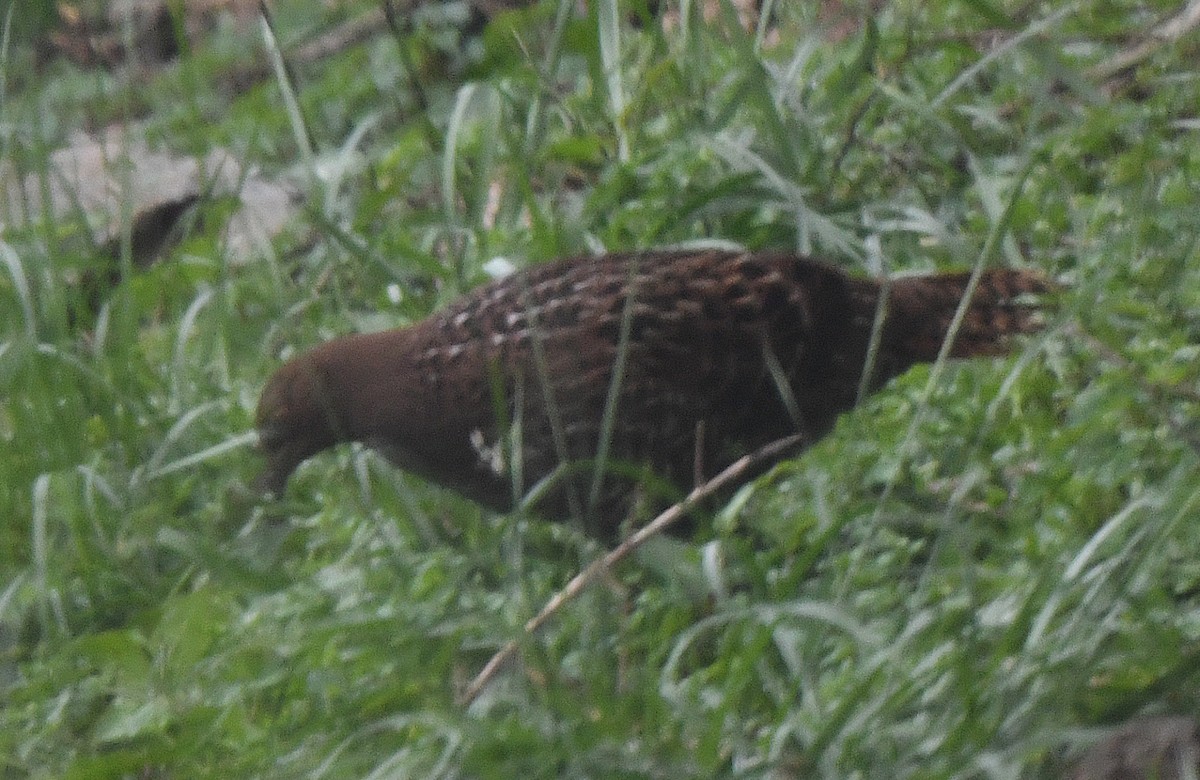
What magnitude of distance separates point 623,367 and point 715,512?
409 millimetres

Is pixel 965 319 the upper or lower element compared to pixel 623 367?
lower

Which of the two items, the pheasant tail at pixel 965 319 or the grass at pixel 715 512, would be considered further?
the pheasant tail at pixel 965 319

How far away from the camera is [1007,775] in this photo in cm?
247

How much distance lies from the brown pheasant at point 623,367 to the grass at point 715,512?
0.10 meters

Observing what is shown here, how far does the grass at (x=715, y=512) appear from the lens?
8.94ft

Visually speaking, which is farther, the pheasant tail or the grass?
the pheasant tail

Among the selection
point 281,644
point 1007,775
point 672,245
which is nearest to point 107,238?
point 672,245

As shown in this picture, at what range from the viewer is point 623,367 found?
11.9 feet

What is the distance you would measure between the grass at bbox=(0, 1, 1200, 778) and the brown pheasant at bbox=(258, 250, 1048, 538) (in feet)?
0.32

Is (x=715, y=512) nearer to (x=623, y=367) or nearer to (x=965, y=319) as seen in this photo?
(x=623, y=367)

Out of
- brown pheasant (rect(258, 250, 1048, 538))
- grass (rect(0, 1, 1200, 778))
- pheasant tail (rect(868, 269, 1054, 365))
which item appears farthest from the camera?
pheasant tail (rect(868, 269, 1054, 365))

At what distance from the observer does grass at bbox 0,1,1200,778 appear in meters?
2.72

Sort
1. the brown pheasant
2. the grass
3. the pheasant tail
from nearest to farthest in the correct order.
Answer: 1. the grass
2. the brown pheasant
3. the pheasant tail

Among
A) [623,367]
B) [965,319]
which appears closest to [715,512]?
[623,367]
